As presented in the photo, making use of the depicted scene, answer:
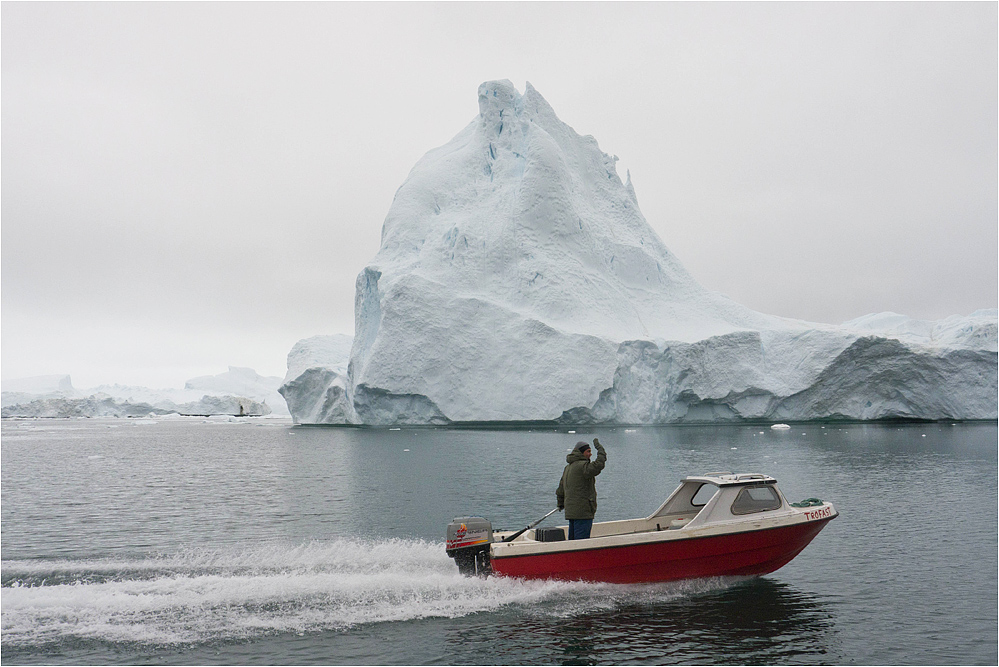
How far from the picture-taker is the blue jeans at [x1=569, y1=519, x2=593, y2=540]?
1020 cm

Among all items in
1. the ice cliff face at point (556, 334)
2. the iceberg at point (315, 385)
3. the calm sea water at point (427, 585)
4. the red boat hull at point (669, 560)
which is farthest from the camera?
the iceberg at point (315, 385)

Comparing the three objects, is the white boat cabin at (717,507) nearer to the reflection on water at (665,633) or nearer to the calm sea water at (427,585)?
the calm sea water at (427,585)

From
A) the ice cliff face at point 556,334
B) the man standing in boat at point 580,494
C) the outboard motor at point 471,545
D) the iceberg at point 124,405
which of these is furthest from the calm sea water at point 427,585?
the iceberg at point 124,405

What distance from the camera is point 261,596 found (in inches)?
374

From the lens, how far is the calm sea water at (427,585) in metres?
8.04

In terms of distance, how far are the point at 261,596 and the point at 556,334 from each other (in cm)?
3908

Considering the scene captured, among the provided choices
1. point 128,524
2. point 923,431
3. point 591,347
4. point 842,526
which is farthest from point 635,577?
point 923,431

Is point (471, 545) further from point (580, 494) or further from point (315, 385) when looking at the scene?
point (315, 385)

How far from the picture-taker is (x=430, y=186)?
58.0m

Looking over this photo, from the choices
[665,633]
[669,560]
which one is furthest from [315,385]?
[665,633]

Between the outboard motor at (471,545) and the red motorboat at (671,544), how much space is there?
0.05ft

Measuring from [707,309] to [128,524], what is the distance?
164 feet

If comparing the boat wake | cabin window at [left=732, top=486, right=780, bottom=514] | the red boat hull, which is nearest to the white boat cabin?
cabin window at [left=732, top=486, right=780, bottom=514]

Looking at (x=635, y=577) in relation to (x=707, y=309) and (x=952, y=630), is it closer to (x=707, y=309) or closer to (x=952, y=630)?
(x=952, y=630)
